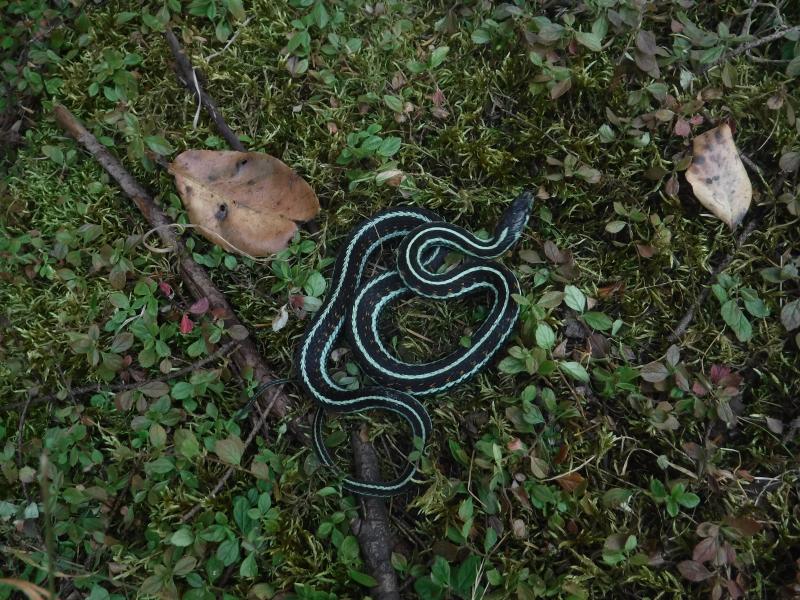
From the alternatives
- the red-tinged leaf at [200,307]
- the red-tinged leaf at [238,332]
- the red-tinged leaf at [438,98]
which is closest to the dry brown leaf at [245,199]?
the red-tinged leaf at [200,307]

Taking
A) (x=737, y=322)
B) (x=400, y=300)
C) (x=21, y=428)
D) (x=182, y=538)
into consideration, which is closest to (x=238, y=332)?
(x=400, y=300)

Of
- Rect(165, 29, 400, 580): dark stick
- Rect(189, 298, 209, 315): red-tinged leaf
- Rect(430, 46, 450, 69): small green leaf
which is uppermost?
Rect(430, 46, 450, 69): small green leaf

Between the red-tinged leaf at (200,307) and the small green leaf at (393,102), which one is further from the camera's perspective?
the small green leaf at (393,102)

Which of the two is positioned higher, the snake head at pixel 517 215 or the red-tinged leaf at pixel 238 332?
the snake head at pixel 517 215

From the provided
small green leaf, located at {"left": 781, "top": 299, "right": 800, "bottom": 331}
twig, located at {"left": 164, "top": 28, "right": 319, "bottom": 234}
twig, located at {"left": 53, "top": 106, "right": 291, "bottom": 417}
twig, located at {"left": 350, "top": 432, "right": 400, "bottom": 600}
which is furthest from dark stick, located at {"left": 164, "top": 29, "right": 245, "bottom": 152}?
small green leaf, located at {"left": 781, "top": 299, "right": 800, "bottom": 331}

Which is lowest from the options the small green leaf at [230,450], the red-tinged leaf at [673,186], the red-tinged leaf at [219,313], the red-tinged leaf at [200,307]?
the small green leaf at [230,450]

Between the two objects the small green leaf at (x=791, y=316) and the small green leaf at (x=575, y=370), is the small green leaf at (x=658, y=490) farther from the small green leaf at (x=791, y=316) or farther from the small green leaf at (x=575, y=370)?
the small green leaf at (x=791, y=316)

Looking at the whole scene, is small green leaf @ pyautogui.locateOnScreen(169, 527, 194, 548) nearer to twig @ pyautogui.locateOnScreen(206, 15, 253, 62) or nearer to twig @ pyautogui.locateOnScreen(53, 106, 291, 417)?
twig @ pyautogui.locateOnScreen(53, 106, 291, 417)
